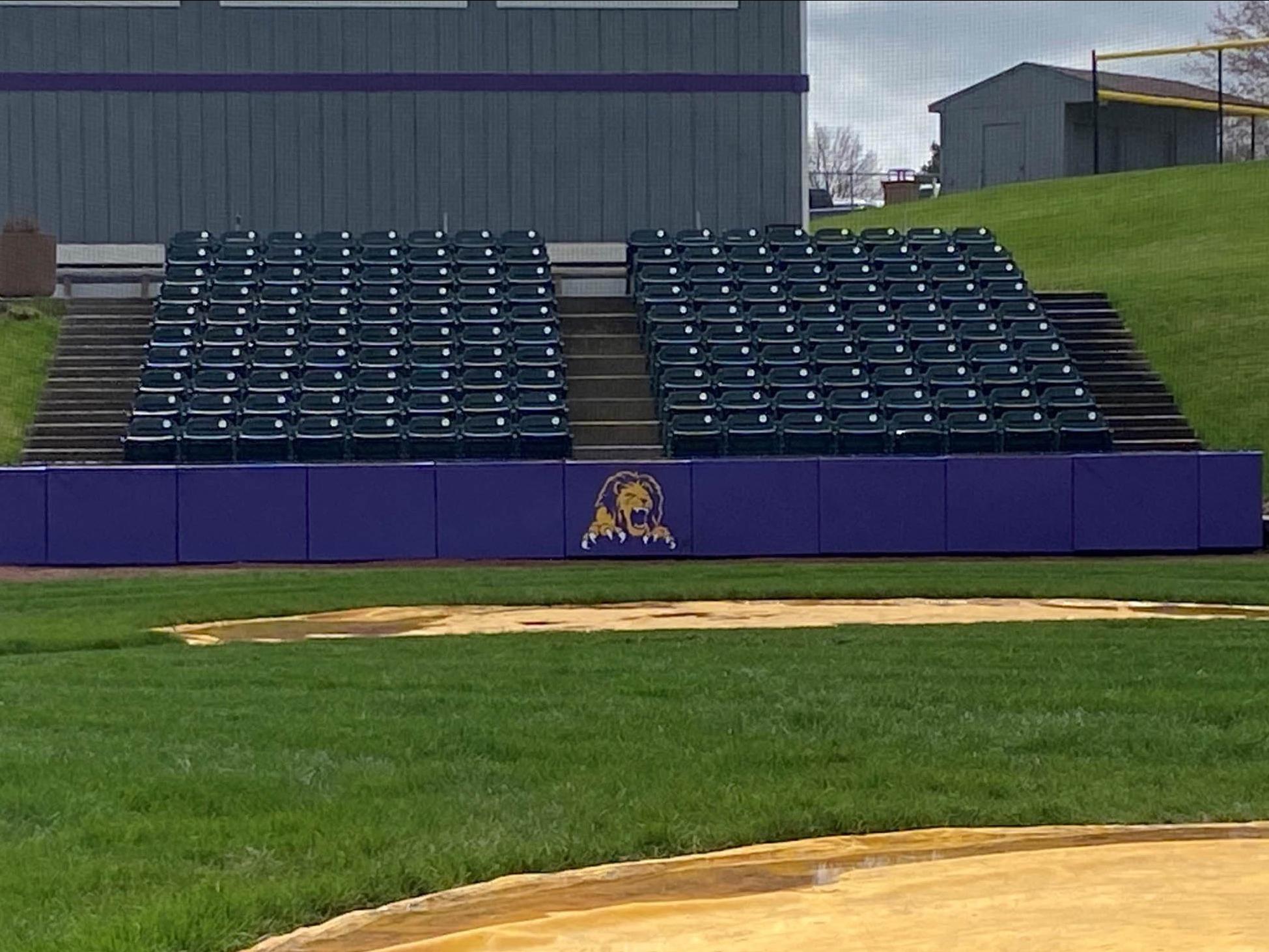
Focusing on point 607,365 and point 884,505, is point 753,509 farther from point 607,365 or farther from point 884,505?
point 607,365

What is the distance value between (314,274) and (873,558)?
11914 mm

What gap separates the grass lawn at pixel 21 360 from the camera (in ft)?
92.1

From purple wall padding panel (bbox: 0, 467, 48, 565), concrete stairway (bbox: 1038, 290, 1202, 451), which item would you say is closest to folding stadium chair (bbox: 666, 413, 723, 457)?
concrete stairway (bbox: 1038, 290, 1202, 451)

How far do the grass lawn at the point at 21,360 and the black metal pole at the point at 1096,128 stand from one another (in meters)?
31.2

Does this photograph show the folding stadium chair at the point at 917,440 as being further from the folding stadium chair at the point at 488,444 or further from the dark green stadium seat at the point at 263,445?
the dark green stadium seat at the point at 263,445

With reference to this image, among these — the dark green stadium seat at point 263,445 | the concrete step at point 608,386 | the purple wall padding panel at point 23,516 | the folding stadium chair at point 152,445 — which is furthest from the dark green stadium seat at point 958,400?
the purple wall padding panel at point 23,516

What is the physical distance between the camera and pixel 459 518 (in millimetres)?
24125

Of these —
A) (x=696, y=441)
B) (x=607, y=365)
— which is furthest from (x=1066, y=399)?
(x=607, y=365)

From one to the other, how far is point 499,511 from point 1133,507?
837 centimetres

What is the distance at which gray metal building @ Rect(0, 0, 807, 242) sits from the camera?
33.5 m

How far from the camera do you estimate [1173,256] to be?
41.1 m

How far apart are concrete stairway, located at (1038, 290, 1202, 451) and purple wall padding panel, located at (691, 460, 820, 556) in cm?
654

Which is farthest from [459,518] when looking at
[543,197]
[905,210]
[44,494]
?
[905,210]

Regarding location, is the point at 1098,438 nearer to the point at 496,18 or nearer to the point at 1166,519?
the point at 1166,519
